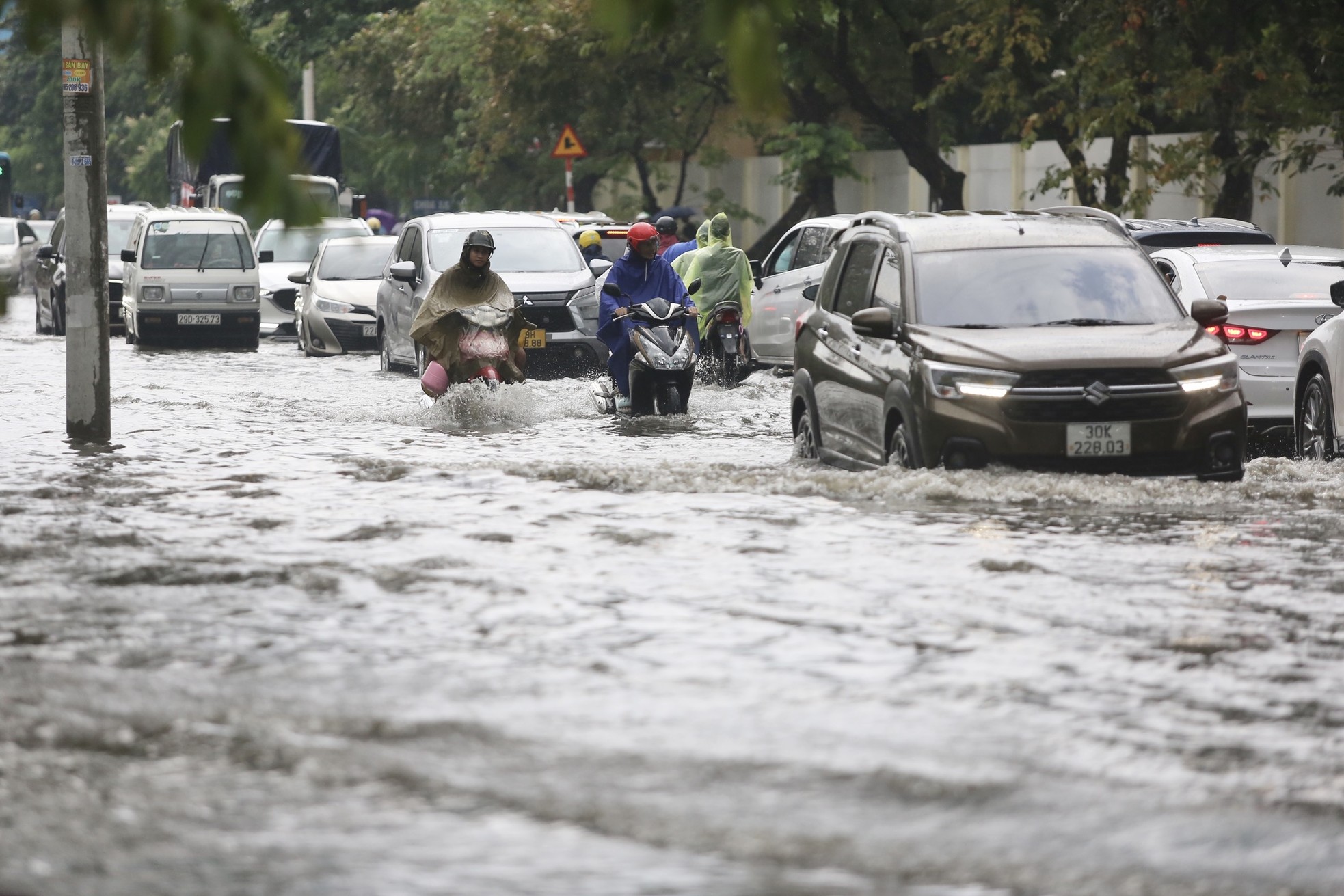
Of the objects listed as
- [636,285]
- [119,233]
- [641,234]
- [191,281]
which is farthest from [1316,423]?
[119,233]

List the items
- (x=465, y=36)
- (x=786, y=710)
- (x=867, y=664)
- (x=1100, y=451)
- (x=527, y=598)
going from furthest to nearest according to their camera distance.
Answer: (x=465, y=36) < (x=1100, y=451) < (x=527, y=598) < (x=867, y=664) < (x=786, y=710)

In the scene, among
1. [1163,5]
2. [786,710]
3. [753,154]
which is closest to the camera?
[786,710]

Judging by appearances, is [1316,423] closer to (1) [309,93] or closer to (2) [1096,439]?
(2) [1096,439]

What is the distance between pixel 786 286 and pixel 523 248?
11.4 ft

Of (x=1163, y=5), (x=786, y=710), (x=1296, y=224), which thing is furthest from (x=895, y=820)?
(x=1296, y=224)

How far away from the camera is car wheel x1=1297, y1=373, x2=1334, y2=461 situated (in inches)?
530

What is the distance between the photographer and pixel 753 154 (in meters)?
54.0

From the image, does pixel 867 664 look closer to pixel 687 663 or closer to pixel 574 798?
pixel 687 663

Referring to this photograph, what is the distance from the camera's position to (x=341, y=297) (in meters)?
27.5

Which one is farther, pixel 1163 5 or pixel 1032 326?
pixel 1163 5

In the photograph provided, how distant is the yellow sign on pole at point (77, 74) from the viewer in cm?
1462

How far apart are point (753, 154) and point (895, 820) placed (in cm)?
4917

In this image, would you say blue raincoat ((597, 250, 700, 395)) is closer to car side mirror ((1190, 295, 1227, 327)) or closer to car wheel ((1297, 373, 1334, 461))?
car wheel ((1297, 373, 1334, 461))

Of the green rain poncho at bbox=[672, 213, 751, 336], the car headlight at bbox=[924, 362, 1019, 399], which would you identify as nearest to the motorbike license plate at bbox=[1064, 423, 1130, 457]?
the car headlight at bbox=[924, 362, 1019, 399]
